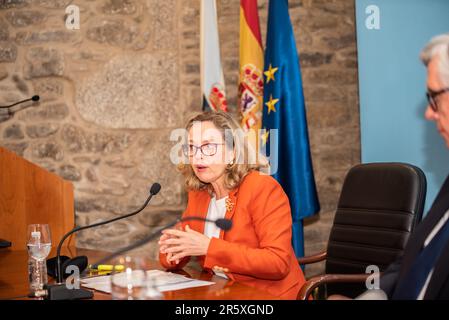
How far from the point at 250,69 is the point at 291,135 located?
1.57 feet

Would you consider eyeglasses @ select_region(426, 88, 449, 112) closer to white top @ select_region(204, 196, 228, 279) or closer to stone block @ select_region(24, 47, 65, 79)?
white top @ select_region(204, 196, 228, 279)

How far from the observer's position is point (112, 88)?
154 inches

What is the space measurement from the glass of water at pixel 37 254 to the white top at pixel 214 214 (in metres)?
0.65

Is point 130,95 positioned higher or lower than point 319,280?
higher

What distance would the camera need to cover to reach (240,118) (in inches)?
141

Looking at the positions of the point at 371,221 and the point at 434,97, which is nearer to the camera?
the point at 434,97

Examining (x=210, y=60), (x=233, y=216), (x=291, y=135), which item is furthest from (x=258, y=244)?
(x=210, y=60)

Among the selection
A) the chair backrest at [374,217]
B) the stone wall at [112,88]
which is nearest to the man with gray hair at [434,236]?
the chair backrest at [374,217]

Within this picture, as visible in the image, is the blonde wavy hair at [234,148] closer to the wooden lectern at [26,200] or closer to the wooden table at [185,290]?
the wooden table at [185,290]

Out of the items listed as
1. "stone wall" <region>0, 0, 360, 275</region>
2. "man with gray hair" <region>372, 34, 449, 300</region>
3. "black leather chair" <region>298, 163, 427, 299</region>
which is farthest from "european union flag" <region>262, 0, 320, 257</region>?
"man with gray hair" <region>372, 34, 449, 300</region>

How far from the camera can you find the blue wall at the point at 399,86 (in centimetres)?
330

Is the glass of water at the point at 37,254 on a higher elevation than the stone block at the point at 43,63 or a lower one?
lower

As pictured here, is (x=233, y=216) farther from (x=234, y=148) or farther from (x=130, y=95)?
(x=130, y=95)
